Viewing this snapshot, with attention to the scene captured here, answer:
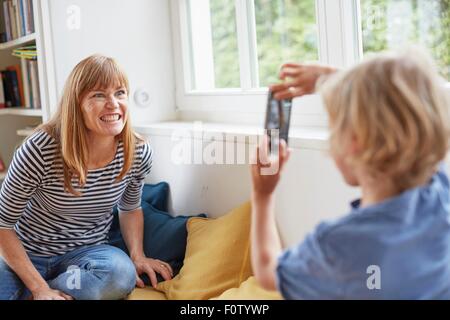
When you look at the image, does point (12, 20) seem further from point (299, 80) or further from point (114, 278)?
point (299, 80)

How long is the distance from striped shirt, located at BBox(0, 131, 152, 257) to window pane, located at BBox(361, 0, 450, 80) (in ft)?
2.64

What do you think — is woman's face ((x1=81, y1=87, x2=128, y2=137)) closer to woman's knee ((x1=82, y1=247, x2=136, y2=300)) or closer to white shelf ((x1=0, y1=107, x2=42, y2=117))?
woman's knee ((x1=82, y1=247, x2=136, y2=300))

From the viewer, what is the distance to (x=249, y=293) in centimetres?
149

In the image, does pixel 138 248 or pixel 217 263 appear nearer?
pixel 217 263

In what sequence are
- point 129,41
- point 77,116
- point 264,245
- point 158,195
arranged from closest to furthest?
point 264,245 < point 77,116 < point 158,195 < point 129,41

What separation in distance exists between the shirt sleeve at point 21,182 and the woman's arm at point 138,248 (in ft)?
1.20

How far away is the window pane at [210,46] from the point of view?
237 centimetres

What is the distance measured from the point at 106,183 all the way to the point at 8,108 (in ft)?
3.73

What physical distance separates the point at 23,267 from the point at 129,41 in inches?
43.4

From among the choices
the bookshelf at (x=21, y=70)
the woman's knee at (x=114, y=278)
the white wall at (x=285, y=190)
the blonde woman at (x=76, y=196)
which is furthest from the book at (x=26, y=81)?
the woman's knee at (x=114, y=278)

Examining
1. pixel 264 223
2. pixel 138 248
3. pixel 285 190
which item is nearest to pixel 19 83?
pixel 138 248

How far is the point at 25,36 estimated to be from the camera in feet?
7.87
